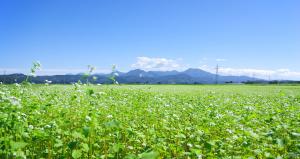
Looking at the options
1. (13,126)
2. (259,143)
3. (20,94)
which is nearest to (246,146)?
(259,143)

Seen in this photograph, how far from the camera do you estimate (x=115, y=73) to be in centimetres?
832

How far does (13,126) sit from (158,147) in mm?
2741

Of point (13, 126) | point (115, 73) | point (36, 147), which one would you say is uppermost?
point (115, 73)

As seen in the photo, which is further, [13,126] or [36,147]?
[36,147]

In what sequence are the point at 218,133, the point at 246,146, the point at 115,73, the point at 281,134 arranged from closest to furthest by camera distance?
the point at 246,146, the point at 281,134, the point at 115,73, the point at 218,133

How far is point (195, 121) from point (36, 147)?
523 centimetres

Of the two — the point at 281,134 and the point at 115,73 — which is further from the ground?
the point at 115,73

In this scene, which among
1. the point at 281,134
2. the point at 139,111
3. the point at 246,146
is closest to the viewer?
the point at 246,146

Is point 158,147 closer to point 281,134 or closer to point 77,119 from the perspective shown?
point 281,134

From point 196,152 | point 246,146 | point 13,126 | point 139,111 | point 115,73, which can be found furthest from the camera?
point 139,111

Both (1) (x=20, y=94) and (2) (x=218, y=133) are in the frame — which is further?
(1) (x=20, y=94)

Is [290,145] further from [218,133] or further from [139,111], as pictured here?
[139,111]

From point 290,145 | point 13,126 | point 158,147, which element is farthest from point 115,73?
point 290,145

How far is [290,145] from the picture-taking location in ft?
23.4
